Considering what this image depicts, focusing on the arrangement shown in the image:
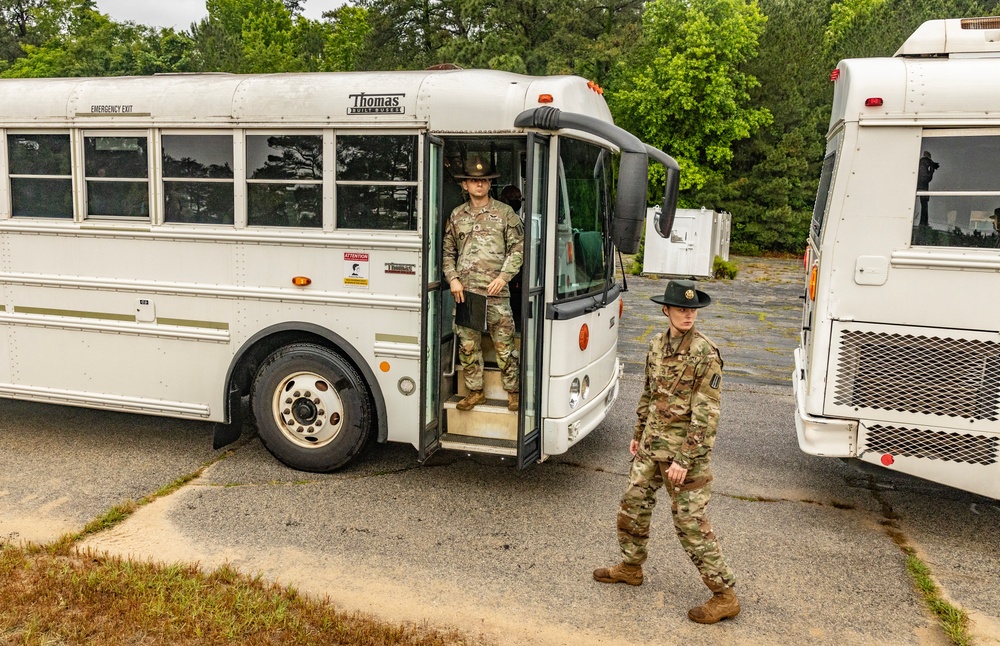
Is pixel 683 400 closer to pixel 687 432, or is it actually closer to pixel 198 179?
pixel 687 432

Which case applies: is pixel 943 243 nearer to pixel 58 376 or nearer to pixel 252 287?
pixel 252 287

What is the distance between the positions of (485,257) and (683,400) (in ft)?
6.71

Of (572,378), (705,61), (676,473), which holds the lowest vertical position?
(676,473)

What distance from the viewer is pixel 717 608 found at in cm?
444

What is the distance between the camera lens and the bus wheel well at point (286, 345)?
6.20m

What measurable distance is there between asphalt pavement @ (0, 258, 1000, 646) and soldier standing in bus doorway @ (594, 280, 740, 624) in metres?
0.36

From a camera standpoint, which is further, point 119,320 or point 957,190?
point 119,320

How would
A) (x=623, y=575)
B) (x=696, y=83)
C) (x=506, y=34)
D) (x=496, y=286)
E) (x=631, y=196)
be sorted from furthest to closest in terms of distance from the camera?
(x=506, y=34) < (x=696, y=83) < (x=496, y=286) < (x=631, y=196) < (x=623, y=575)

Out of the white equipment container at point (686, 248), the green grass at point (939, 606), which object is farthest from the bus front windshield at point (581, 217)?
the white equipment container at point (686, 248)

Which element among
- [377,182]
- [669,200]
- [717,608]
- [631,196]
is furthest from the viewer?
[377,182]

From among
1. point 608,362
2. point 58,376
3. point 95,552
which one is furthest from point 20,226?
point 608,362

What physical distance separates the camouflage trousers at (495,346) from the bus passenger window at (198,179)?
81.0 inches

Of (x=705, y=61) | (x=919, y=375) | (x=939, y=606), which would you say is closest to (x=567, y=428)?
(x=919, y=375)

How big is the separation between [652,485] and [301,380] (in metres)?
3.00
